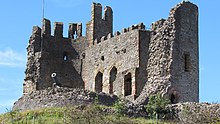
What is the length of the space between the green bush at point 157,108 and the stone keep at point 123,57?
2.47m

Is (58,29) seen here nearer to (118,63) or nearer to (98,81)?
(98,81)

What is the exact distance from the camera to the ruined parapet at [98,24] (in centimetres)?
6312

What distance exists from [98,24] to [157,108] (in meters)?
15.6

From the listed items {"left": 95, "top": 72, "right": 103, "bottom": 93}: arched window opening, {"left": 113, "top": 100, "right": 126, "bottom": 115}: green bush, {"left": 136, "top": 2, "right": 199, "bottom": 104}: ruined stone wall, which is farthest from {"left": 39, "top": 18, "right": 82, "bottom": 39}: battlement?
{"left": 113, "top": 100, "right": 126, "bottom": 115}: green bush

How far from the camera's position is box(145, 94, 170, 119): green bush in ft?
162

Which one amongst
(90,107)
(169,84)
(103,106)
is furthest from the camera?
(169,84)

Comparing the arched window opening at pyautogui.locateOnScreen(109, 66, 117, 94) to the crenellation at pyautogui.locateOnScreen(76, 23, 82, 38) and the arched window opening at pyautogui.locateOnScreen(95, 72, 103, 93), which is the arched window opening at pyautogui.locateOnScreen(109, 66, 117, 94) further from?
the crenellation at pyautogui.locateOnScreen(76, 23, 82, 38)

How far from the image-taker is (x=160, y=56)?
54.5 meters

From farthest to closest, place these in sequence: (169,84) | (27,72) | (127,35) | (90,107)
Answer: (27,72) < (127,35) < (169,84) < (90,107)

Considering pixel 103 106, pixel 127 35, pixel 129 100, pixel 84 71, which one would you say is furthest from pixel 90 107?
pixel 84 71

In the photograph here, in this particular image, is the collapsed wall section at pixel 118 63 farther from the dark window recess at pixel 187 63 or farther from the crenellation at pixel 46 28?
the crenellation at pixel 46 28

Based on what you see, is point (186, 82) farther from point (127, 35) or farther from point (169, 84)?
point (127, 35)

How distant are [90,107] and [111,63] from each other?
12.8 m

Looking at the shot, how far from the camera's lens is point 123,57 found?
57375 mm
